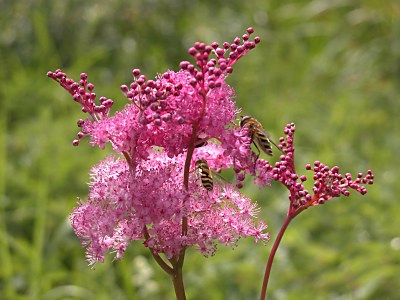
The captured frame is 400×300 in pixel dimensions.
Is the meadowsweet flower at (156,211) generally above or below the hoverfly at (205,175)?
below

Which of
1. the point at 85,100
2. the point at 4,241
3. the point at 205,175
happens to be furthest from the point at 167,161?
the point at 4,241

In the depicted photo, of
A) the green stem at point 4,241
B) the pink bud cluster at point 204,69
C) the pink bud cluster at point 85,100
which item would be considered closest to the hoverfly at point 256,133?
the pink bud cluster at point 204,69

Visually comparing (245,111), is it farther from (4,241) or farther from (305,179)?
(305,179)

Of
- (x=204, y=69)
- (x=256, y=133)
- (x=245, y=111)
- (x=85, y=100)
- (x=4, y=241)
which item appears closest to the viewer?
(x=204, y=69)

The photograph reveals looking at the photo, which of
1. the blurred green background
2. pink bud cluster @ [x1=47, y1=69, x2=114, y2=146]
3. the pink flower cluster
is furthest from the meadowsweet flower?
the blurred green background

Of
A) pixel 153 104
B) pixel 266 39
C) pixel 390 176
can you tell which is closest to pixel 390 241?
pixel 390 176

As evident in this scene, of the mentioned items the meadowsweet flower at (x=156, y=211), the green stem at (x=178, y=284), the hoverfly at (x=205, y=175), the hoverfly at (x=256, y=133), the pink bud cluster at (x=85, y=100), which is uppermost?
the hoverfly at (x=256, y=133)

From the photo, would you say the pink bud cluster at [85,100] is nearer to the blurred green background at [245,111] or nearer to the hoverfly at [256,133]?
the hoverfly at [256,133]

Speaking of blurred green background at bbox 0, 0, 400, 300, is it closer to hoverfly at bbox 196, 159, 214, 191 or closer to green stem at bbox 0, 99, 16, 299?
green stem at bbox 0, 99, 16, 299
